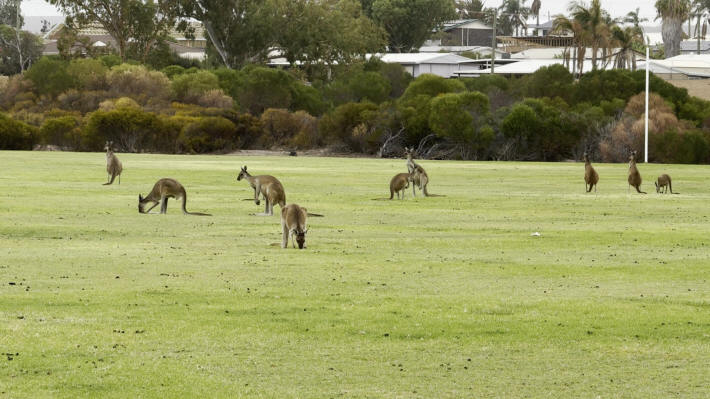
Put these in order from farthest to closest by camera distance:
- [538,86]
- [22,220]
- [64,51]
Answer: [64,51], [538,86], [22,220]

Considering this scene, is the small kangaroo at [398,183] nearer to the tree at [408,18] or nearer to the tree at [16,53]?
the tree at [16,53]

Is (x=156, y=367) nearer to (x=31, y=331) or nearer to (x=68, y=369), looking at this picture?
(x=68, y=369)

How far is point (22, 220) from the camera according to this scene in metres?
24.8

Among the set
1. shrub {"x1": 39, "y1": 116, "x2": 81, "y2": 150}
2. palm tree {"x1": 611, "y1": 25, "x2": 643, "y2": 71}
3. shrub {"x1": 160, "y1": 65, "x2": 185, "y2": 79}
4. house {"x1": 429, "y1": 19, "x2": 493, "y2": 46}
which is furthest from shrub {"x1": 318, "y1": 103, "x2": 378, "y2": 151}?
house {"x1": 429, "y1": 19, "x2": 493, "y2": 46}

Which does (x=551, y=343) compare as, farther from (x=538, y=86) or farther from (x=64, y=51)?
(x=64, y=51)

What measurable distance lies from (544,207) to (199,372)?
20.8m

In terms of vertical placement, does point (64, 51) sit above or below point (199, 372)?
above

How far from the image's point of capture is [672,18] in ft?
400

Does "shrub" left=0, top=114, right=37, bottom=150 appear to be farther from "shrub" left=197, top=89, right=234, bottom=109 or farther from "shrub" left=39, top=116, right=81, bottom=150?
"shrub" left=197, top=89, right=234, bottom=109

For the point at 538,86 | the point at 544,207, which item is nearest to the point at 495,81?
the point at 538,86

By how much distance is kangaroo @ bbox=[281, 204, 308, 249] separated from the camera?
18.6m

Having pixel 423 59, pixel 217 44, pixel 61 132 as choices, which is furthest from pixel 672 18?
pixel 61 132

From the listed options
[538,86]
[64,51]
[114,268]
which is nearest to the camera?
[114,268]

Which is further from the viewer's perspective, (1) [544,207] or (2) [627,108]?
(2) [627,108]
